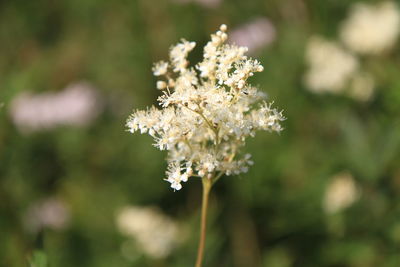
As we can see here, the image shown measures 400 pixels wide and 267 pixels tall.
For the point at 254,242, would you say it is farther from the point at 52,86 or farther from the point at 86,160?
the point at 52,86

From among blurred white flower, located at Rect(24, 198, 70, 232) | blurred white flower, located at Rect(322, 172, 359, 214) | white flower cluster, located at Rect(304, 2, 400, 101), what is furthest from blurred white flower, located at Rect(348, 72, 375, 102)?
blurred white flower, located at Rect(24, 198, 70, 232)

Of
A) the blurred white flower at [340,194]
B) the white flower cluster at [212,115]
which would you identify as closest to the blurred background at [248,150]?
the blurred white flower at [340,194]

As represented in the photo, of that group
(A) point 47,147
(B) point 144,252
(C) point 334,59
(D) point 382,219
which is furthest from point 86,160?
(D) point 382,219

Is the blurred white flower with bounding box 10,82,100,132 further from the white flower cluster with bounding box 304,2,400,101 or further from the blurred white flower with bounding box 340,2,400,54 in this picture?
the blurred white flower with bounding box 340,2,400,54

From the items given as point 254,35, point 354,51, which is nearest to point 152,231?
point 354,51

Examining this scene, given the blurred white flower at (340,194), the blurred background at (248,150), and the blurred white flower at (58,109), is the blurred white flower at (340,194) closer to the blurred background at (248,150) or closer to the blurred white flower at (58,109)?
the blurred background at (248,150)
